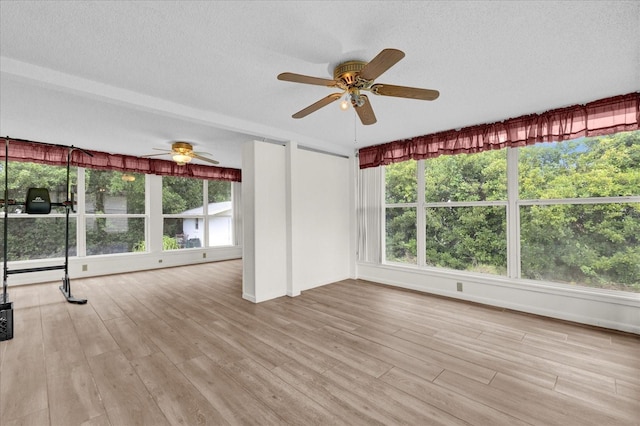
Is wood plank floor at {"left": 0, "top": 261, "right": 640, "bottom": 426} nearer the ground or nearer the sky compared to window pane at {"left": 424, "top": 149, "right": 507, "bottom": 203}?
nearer the ground

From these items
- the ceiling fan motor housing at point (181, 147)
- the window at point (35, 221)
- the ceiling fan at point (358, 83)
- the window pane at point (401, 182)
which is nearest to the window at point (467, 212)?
the window pane at point (401, 182)

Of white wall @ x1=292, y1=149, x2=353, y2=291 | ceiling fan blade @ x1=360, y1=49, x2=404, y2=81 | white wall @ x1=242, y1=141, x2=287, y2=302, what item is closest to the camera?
ceiling fan blade @ x1=360, y1=49, x2=404, y2=81

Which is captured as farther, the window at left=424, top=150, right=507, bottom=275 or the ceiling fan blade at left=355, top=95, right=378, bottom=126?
the window at left=424, top=150, right=507, bottom=275

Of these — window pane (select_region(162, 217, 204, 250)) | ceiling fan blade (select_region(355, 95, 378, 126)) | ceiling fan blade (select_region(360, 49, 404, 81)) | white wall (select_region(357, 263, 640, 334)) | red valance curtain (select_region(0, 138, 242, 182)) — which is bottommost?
white wall (select_region(357, 263, 640, 334))

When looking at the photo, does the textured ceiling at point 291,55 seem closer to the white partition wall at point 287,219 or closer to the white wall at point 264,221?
the white wall at point 264,221

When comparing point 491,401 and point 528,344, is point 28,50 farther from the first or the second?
point 528,344

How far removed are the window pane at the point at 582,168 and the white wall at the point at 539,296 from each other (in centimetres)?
112

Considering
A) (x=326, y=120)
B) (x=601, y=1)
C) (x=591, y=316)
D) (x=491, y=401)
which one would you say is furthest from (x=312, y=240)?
(x=601, y=1)

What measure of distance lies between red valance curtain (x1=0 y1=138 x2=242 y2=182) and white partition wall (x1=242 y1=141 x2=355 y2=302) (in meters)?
2.67

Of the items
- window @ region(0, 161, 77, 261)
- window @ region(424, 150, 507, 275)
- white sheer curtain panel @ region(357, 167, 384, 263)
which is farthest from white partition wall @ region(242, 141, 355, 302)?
window @ region(0, 161, 77, 261)

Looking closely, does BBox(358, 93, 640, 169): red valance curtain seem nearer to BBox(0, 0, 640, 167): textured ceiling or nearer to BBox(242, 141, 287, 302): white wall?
BBox(0, 0, 640, 167): textured ceiling

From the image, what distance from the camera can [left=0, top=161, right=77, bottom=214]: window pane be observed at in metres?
4.93

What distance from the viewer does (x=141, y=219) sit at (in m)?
6.27

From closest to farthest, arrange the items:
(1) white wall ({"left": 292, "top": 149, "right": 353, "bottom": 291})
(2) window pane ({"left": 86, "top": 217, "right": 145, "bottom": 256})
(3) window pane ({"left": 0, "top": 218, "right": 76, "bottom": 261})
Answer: (1) white wall ({"left": 292, "top": 149, "right": 353, "bottom": 291})
(3) window pane ({"left": 0, "top": 218, "right": 76, "bottom": 261})
(2) window pane ({"left": 86, "top": 217, "right": 145, "bottom": 256})
